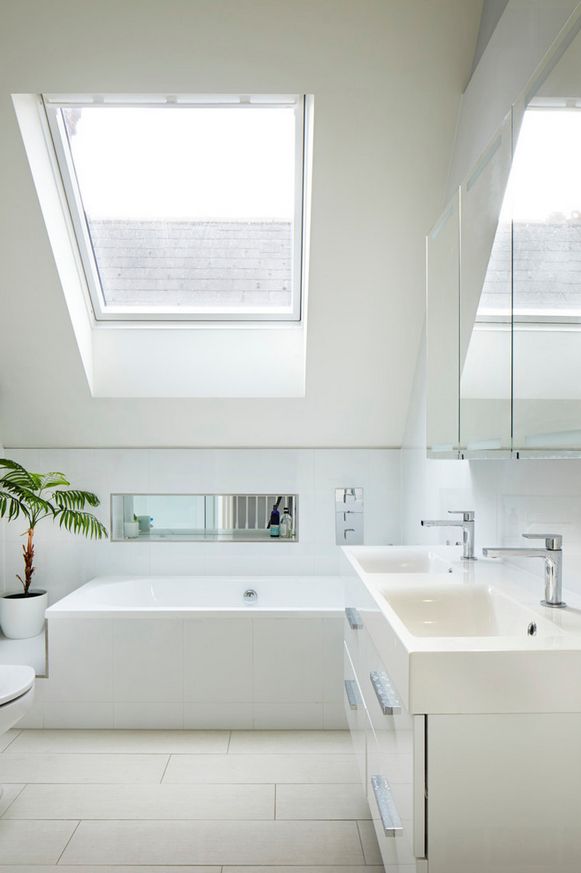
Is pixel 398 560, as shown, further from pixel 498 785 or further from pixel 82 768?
pixel 82 768

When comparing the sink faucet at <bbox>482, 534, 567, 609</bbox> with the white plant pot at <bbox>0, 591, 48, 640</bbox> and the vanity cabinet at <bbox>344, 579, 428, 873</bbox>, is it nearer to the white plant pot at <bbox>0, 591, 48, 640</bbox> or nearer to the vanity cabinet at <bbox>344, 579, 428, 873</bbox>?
the vanity cabinet at <bbox>344, 579, 428, 873</bbox>

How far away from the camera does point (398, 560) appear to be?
2586 mm

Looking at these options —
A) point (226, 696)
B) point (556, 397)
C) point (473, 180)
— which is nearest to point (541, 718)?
point (556, 397)

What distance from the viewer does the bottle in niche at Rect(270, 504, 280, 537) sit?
430 cm

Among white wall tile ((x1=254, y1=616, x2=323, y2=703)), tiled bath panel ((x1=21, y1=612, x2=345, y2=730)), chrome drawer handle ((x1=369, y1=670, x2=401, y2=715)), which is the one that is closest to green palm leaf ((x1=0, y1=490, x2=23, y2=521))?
tiled bath panel ((x1=21, y1=612, x2=345, y2=730))

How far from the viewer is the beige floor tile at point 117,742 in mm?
3162

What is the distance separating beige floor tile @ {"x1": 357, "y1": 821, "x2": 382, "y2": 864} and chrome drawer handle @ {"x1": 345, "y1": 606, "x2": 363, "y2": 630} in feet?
2.20

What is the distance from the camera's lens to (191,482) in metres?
4.26

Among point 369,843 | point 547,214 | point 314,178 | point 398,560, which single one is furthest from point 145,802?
point 314,178

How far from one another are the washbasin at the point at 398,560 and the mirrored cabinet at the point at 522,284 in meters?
0.38

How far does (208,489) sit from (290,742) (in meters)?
1.56

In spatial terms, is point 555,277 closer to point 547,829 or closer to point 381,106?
point 547,829

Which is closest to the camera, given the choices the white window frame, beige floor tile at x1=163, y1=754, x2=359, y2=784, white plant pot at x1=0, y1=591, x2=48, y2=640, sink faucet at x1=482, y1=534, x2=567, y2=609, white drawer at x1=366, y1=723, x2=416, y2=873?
white drawer at x1=366, y1=723, x2=416, y2=873

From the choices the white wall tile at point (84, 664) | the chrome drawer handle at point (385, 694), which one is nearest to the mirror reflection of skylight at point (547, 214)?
the chrome drawer handle at point (385, 694)
